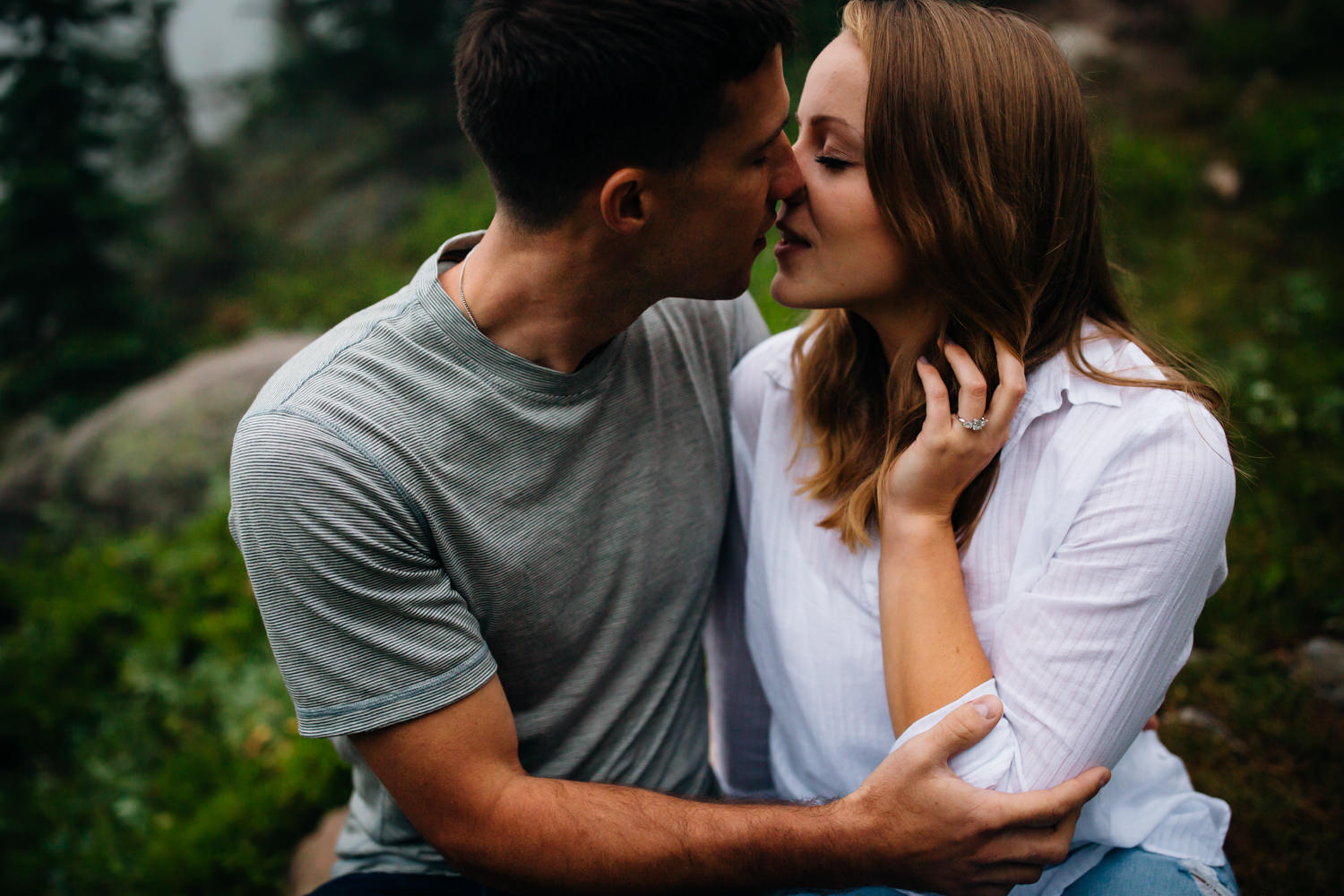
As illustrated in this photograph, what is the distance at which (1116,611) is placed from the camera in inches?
59.8

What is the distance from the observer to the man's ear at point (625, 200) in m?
1.73

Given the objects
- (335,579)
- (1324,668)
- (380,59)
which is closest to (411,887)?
(335,579)

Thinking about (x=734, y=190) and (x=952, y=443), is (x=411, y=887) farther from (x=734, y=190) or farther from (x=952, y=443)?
(x=734, y=190)

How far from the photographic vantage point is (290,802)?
3.26 m

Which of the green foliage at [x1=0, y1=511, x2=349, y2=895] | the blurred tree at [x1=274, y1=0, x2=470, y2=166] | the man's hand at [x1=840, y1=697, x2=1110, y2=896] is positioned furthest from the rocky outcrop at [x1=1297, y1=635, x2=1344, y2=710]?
the blurred tree at [x1=274, y1=0, x2=470, y2=166]

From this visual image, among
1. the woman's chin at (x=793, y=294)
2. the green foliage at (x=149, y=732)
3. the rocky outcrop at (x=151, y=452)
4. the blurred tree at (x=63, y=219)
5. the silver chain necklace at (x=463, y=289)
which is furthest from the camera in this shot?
the blurred tree at (x=63, y=219)

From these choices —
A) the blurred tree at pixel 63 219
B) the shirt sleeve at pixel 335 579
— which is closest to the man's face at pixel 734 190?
the shirt sleeve at pixel 335 579

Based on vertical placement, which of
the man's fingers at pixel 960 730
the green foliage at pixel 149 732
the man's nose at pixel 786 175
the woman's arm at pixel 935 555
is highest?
the man's nose at pixel 786 175

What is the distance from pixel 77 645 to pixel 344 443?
4685 mm

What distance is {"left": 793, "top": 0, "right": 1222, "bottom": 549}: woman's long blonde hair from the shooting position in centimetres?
169

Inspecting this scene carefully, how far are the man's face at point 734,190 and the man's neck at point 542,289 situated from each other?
0.15 metres

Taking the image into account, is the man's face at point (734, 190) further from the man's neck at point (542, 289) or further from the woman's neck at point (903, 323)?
the woman's neck at point (903, 323)

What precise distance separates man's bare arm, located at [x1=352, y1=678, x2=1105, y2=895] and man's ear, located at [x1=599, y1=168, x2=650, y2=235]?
100 cm

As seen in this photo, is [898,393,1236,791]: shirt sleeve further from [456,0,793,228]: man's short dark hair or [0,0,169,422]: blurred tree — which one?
[0,0,169,422]: blurred tree
